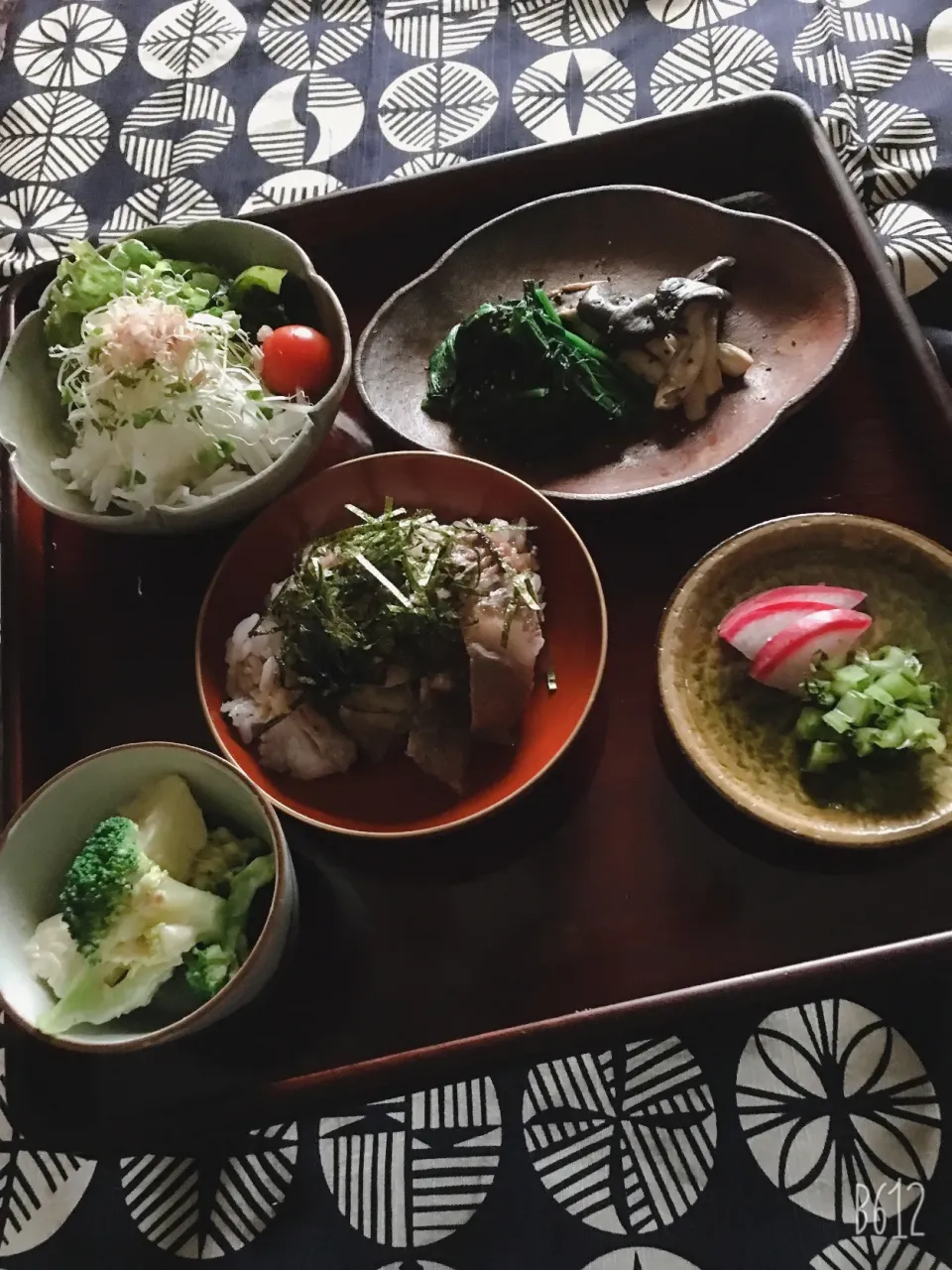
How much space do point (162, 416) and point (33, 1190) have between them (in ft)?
3.62

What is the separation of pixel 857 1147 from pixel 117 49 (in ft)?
8.53

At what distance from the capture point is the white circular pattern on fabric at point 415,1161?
1.42 meters

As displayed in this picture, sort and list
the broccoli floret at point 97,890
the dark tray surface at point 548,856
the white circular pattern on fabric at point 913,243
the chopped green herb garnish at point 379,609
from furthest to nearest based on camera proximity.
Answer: the white circular pattern on fabric at point 913,243, the chopped green herb garnish at point 379,609, the dark tray surface at point 548,856, the broccoli floret at point 97,890

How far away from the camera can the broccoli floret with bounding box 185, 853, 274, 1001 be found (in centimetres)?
104

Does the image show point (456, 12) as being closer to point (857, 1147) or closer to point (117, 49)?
point (117, 49)

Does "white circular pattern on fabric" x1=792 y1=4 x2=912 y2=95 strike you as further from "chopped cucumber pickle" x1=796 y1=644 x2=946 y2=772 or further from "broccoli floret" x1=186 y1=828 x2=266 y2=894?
"broccoli floret" x1=186 y1=828 x2=266 y2=894

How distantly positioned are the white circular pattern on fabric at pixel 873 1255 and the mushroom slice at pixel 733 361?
46.1 inches

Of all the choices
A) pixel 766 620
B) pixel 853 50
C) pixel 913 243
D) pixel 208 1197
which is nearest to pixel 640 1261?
pixel 208 1197

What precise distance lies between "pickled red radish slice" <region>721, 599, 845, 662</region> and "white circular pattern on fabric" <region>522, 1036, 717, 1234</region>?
0.56 meters

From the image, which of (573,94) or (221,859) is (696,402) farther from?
(573,94)

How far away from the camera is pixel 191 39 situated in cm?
232

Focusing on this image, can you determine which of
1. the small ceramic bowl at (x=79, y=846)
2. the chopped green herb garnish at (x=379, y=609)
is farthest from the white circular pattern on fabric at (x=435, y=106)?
the small ceramic bowl at (x=79, y=846)

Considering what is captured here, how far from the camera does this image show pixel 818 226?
1.60 metres

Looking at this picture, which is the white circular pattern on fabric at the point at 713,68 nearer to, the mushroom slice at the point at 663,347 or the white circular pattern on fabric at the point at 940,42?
the white circular pattern on fabric at the point at 940,42
